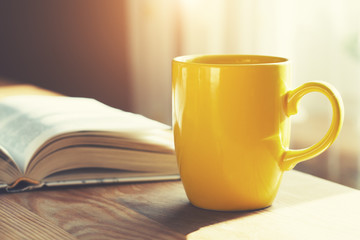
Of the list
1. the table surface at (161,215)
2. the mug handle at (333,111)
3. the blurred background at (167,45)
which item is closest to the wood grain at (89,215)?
the table surface at (161,215)

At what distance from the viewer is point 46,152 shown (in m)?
0.68

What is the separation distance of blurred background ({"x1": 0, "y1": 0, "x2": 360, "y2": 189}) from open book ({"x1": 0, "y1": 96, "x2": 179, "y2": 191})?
1.37m

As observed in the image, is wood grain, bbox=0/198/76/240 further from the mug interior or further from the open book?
the mug interior

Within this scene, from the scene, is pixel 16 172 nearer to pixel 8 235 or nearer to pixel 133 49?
pixel 8 235

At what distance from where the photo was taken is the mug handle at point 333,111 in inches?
21.9

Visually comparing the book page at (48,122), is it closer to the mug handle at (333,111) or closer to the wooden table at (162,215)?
the wooden table at (162,215)

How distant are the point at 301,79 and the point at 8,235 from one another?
216 cm

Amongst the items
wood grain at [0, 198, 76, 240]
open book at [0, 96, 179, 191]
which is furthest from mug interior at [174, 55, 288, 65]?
wood grain at [0, 198, 76, 240]

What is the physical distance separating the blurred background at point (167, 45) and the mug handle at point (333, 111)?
5.31ft

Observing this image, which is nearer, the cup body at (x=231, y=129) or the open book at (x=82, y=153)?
the cup body at (x=231, y=129)

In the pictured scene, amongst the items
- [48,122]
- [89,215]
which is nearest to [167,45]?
[48,122]

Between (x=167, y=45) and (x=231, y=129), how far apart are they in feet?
7.82

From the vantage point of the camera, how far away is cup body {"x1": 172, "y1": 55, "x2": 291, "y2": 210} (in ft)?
1.82

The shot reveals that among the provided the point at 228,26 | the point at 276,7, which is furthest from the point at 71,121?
the point at 228,26
